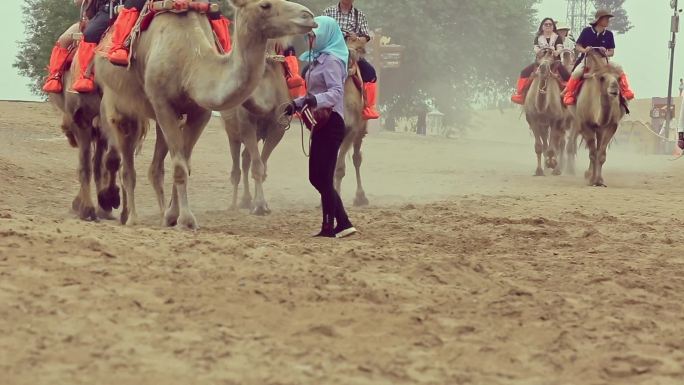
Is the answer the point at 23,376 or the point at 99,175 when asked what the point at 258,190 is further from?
the point at 23,376

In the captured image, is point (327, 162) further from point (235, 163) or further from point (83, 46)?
point (235, 163)

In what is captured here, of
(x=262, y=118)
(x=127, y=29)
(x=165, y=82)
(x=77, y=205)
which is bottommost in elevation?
(x=77, y=205)

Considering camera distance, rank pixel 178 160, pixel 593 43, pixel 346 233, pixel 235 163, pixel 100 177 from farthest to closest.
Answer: pixel 593 43, pixel 235 163, pixel 100 177, pixel 346 233, pixel 178 160

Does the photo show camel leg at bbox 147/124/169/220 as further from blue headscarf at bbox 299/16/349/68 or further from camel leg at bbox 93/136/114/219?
blue headscarf at bbox 299/16/349/68

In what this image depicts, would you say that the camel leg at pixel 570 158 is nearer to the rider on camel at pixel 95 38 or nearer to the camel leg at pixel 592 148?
the camel leg at pixel 592 148

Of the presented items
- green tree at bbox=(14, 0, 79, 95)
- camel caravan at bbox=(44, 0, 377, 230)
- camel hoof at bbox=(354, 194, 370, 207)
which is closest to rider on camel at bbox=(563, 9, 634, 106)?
camel hoof at bbox=(354, 194, 370, 207)

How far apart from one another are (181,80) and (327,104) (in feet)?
4.51

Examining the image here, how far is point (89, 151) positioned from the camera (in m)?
12.6

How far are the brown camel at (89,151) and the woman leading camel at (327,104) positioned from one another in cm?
264

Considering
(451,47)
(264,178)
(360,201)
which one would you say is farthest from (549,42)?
(451,47)

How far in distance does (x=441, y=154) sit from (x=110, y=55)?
987 inches

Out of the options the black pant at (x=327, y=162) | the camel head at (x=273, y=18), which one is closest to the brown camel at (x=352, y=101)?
the black pant at (x=327, y=162)

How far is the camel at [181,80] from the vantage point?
9.90 meters

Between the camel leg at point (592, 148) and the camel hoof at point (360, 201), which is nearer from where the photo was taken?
the camel hoof at point (360, 201)
